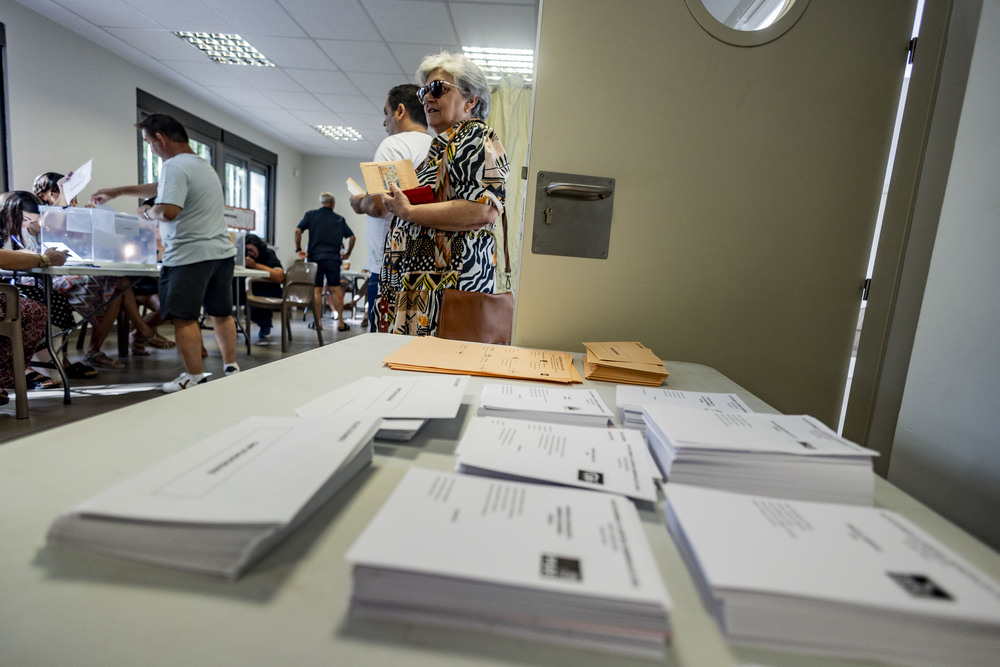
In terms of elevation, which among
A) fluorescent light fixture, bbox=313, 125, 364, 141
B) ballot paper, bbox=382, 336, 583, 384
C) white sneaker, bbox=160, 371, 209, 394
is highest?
fluorescent light fixture, bbox=313, 125, 364, 141

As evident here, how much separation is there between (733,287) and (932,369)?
483mm

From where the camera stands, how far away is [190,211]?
243cm

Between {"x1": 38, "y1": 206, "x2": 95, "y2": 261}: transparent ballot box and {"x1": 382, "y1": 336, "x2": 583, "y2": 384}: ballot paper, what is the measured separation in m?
2.75

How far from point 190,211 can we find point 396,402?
2.39 metres

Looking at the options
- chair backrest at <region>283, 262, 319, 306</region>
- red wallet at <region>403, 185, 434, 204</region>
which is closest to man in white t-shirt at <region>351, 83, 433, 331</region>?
red wallet at <region>403, 185, 434, 204</region>

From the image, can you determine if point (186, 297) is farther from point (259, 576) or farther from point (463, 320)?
point (259, 576)

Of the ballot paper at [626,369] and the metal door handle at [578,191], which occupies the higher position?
the metal door handle at [578,191]

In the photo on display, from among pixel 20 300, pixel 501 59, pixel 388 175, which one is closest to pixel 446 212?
pixel 388 175

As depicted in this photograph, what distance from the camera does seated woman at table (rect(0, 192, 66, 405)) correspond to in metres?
2.16

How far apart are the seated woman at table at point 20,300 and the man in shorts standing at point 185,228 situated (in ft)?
1.57

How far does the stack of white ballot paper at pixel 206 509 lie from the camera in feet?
1.10

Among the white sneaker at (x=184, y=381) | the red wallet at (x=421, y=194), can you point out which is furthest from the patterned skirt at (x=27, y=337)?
the red wallet at (x=421, y=194)

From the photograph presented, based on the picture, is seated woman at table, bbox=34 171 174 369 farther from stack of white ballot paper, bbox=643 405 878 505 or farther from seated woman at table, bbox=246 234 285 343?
stack of white ballot paper, bbox=643 405 878 505

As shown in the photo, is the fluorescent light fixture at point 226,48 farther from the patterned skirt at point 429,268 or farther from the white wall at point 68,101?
the patterned skirt at point 429,268
